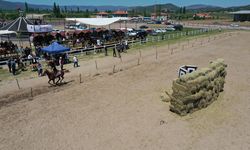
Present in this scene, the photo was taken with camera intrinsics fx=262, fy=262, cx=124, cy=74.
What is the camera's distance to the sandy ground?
9.39 meters

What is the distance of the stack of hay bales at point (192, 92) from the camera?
11.5 meters

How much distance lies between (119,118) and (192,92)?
3418 millimetres

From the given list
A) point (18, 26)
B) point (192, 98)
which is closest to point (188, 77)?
point (192, 98)

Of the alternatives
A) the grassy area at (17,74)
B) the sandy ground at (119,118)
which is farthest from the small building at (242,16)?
the grassy area at (17,74)

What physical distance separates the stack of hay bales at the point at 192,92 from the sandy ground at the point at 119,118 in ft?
1.12

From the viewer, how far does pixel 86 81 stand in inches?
678

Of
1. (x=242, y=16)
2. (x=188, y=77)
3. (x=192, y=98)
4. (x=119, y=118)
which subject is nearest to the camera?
(x=119, y=118)

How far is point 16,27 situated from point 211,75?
22483 millimetres

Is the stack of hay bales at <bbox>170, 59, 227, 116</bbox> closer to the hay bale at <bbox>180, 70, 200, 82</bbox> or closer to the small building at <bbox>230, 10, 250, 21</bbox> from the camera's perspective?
the hay bale at <bbox>180, 70, 200, 82</bbox>

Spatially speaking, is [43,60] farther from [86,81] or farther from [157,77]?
[157,77]

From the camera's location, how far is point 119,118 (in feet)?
37.2

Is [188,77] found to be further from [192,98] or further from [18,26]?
[18,26]

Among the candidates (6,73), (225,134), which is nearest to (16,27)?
(6,73)

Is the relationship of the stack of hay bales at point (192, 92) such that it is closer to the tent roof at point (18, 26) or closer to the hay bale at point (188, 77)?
the hay bale at point (188, 77)
